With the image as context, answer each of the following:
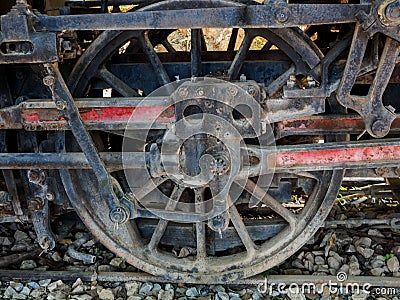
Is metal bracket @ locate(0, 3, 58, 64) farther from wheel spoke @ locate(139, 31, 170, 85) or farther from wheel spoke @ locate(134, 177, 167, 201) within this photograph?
wheel spoke @ locate(134, 177, 167, 201)

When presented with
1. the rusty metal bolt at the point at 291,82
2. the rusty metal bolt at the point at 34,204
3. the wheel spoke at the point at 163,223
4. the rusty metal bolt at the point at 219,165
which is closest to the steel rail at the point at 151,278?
the wheel spoke at the point at 163,223

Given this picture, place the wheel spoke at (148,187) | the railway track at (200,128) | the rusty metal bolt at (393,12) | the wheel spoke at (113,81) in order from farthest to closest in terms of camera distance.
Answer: the wheel spoke at (148,187), the wheel spoke at (113,81), the railway track at (200,128), the rusty metal bolt at (393,12)

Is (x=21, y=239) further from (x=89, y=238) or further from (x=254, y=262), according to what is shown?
(x=254, y=262)

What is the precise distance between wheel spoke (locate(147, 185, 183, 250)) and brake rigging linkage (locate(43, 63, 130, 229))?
14.7 inches

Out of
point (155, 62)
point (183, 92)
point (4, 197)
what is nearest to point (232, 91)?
point (183, 92)

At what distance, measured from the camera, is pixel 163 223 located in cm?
358

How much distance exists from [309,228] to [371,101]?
97cm

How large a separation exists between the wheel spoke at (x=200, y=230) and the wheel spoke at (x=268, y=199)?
30cm

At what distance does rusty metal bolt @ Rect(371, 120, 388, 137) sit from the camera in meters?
2.97

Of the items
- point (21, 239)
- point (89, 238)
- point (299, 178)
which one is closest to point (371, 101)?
point (299, 178)

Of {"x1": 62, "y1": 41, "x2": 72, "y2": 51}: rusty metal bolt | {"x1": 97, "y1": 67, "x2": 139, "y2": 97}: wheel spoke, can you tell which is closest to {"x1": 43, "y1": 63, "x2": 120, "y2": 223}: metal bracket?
{"x1": 62, "y1": 41, "x2": 72, "y2": 51}: rusty metal bolt

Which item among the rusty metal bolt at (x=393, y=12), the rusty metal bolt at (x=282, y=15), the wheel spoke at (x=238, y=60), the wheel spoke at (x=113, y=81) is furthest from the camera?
the wheel spoke at (x=113, y=81)

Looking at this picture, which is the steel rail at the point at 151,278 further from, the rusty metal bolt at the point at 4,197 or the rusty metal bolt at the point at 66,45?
the rusty metal bolt at the point at 66,45

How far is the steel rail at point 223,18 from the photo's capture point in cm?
279
